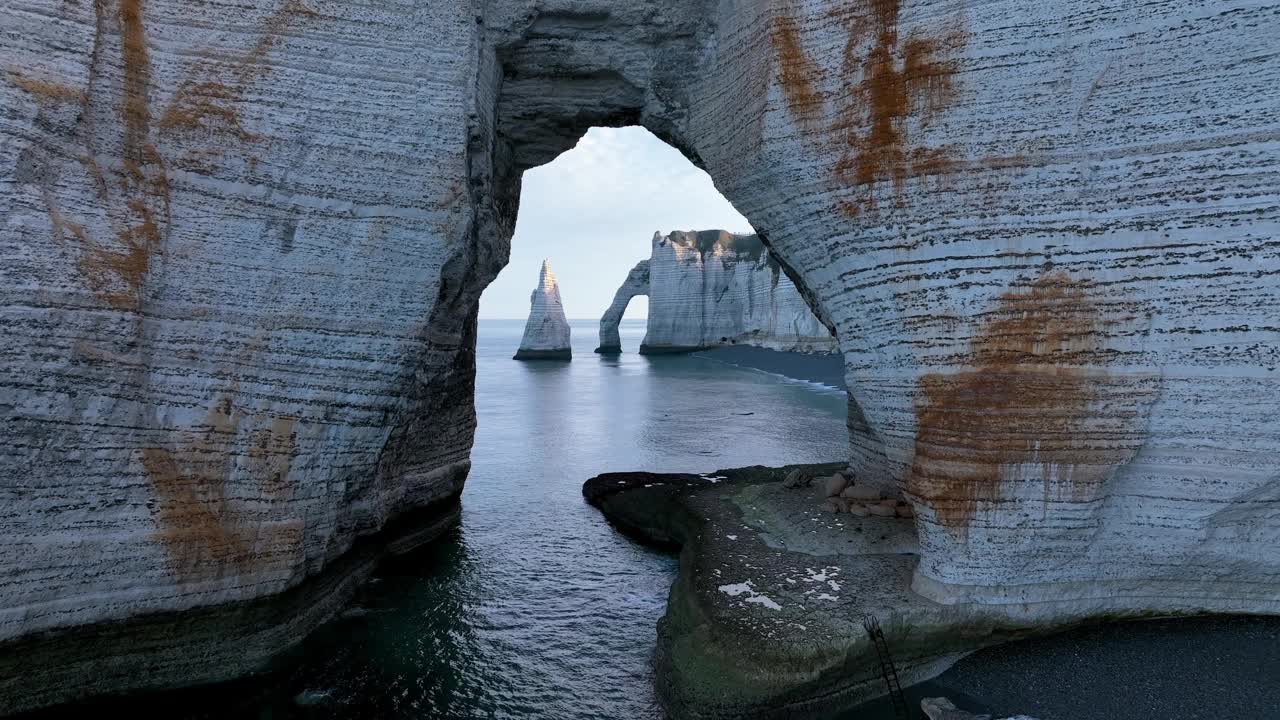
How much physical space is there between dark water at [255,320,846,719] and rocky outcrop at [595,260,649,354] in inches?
1744

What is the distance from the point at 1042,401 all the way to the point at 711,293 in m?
56.9

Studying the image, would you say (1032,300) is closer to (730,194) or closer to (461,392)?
(730,194)

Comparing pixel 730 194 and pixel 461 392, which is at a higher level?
pixel 730 194

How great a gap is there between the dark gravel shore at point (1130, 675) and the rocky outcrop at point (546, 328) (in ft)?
163

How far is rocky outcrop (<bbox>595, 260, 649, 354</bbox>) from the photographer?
67562mm

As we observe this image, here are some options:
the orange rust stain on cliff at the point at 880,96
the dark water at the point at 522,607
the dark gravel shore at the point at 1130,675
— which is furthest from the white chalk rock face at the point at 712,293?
the dark gravel shore at the point at 1130,675

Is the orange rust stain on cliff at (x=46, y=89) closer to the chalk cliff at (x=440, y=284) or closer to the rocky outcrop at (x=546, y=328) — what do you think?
the chalk cliff at (x=440, y=284)

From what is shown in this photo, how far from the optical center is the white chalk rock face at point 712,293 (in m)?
57.6

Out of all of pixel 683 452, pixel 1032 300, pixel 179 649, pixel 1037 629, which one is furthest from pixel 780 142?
pixel 683 452

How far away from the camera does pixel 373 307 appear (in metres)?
8.57

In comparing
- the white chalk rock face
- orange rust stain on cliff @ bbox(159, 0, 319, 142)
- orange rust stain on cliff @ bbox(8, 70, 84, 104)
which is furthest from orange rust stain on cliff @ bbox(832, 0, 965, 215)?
the white chalk rock face

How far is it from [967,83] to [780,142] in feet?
7.10

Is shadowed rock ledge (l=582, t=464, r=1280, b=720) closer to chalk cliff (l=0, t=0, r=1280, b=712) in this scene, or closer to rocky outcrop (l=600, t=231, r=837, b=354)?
chalk cliff (l=0, t=0, r=1280, b=712)

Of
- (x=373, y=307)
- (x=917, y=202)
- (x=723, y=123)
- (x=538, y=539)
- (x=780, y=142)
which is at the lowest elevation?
(x=538, y=539)
